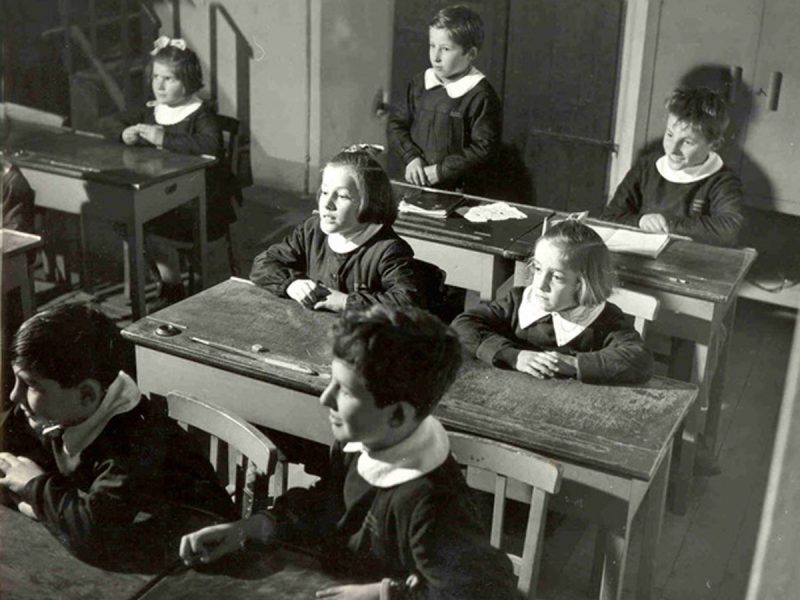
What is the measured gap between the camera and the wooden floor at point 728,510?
252 centimetres

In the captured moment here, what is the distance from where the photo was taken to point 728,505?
9.40 ft

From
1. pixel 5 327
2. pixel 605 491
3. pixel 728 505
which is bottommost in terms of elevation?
pixel 728 505

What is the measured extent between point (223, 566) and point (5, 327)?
6.24 feet

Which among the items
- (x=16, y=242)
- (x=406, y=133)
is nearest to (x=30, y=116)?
(x=16, y=242)

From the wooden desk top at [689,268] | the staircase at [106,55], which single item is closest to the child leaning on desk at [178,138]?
the staircase at [106,55]

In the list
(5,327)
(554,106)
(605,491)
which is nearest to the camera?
(605,491)

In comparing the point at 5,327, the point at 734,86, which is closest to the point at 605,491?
the point at 5,327

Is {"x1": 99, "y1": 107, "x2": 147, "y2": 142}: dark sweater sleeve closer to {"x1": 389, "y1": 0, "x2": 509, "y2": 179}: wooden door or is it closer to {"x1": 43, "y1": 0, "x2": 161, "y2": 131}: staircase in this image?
{"x1": 43, "y1": 0, "x2": 161, "y2": 131}: staircase

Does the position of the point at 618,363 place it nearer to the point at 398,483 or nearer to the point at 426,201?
the point at 398,483

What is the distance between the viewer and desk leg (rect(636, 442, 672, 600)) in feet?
7.23

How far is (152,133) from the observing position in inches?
159

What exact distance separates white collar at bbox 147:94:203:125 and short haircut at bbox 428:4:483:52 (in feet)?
3.38

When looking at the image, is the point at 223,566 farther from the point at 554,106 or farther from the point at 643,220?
the point at 554,106

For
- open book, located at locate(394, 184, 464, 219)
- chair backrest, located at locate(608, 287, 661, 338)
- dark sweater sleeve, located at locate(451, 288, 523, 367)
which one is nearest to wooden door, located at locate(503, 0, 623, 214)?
open book, located at locate(394, 184, 464, 219)
